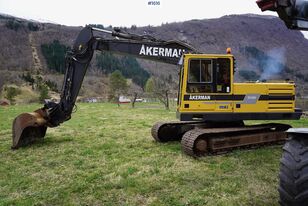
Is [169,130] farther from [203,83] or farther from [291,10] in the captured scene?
[291,10]

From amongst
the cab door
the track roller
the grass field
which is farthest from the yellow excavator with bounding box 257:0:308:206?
the cab door

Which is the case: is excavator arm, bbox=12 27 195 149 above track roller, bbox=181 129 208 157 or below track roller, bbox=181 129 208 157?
above

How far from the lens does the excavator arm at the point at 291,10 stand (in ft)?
11.8

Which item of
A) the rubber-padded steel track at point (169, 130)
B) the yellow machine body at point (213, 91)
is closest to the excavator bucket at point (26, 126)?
the rubber-padded steel track at point (169, 130)

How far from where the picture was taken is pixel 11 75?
335 feet

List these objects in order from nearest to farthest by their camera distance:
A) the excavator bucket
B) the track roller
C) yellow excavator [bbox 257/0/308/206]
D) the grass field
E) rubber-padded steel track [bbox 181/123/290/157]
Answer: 1. yellow excavator [bbox 257/0/308/206]
2. the grass field
3. the track roller
4. rubber-padded steel track [bbox 181/123/290/157]
5. the excavator bucket

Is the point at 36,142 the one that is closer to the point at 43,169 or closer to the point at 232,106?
the point at 43,169

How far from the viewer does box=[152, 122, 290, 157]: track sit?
401 inches

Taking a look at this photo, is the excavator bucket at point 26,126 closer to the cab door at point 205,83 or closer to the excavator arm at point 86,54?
the excavator arm at point 86,54

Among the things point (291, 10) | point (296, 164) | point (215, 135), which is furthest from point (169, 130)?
point (291, 10)

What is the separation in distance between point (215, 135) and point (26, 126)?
6.16 meters

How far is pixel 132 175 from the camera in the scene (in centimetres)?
819

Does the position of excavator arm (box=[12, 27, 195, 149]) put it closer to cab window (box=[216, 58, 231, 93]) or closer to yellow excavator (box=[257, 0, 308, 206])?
cab window (box=[216, 58, 231, 93])

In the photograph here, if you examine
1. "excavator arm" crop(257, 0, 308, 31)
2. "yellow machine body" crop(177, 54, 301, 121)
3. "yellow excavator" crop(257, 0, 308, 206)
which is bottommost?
"yellow excavator" crop(257, 0, 308, 206)
